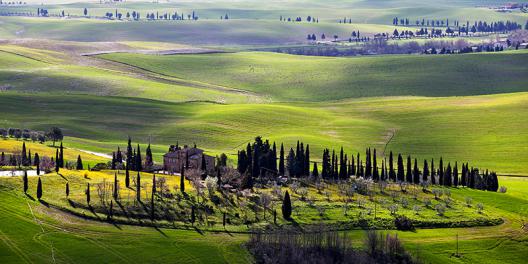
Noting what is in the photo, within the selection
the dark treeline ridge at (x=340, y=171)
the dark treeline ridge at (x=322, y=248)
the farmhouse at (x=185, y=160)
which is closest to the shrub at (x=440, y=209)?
the dark treeline ridge at (x=322, y=248)

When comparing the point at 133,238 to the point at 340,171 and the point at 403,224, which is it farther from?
the point at 340,171

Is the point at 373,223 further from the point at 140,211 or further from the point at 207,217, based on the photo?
the point at 140,211

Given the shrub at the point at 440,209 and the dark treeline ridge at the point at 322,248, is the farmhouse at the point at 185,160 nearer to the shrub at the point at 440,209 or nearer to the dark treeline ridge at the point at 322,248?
the shrub at the point at 440,209

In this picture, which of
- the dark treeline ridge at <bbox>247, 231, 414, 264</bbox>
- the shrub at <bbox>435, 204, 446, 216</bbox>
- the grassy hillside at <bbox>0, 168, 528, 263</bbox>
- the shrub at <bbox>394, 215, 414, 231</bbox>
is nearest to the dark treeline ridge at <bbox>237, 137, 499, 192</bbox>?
the shrub at <bbox>435, 204, 446, 216</bbox>

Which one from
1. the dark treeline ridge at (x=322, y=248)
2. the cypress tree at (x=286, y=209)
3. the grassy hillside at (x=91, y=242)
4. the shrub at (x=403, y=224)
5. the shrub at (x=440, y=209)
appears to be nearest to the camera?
the grassy hillside at (x=91, y=242)

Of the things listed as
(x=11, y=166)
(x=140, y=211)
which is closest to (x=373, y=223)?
(x=140, y=211)

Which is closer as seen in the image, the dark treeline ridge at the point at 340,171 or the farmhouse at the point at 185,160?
the farmhouse at the point at 185,160
